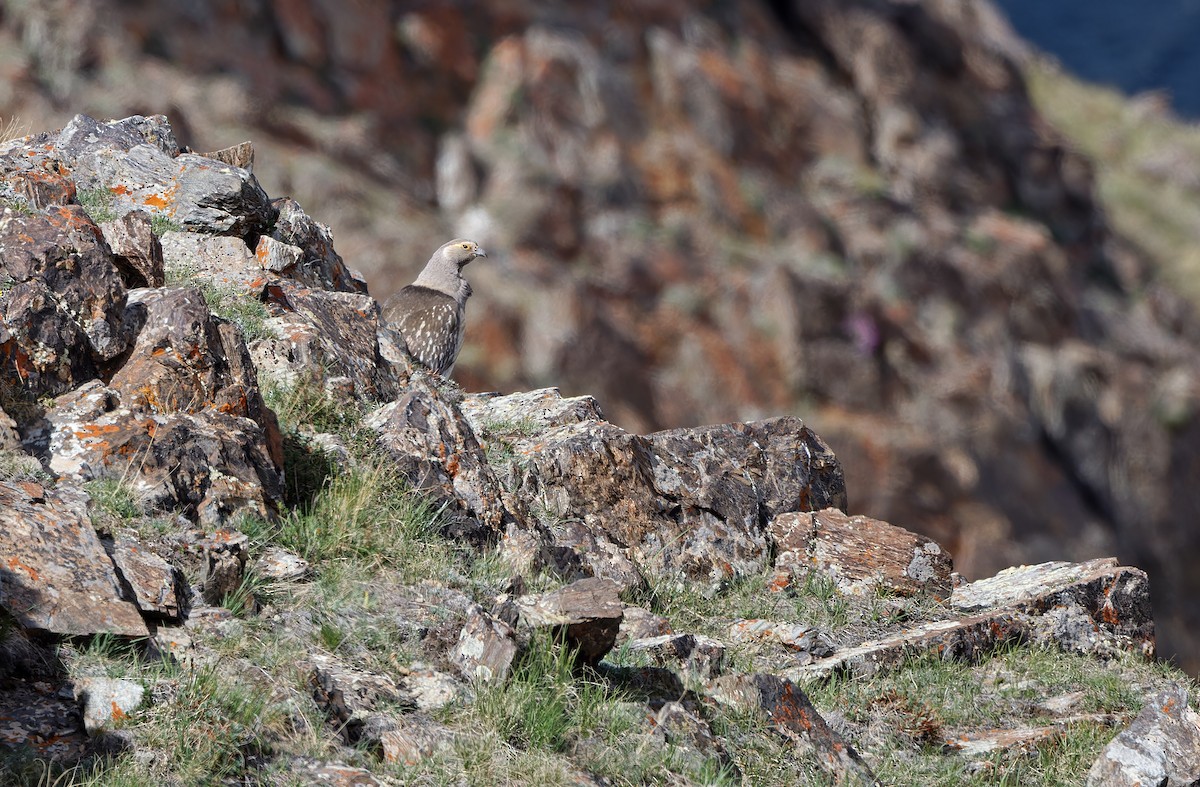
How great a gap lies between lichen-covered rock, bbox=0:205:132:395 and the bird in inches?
122

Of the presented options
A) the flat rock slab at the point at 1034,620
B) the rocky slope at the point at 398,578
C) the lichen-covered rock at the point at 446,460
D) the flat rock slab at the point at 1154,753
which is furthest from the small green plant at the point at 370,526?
the flat rock slab at the point at 1154,753

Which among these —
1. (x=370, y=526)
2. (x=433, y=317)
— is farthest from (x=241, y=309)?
(x=433, y=317)

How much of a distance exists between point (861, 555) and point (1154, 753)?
2.51 m

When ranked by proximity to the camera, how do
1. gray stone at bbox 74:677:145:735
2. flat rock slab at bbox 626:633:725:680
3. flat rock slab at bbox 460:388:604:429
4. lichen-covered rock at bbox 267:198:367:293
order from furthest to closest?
lichen-covered rock at bbox 267:198:367:293
flat rock slab at bbox 460:388:604:429
flat rock slab at bbox 626:633:725:680
gray stone at bbox 74:677:145:735

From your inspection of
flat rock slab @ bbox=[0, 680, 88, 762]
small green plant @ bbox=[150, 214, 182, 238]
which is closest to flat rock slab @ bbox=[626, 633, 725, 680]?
flat rock slab @ bbox=[0, 680, 88, 762]

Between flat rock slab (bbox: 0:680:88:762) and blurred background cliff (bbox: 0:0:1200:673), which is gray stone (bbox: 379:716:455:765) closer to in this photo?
flat rock slab (bbox: 0:680:88:762)

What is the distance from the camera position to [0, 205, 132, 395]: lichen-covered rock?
6223 millimetres

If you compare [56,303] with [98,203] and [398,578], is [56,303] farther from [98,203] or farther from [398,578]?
[98,203]

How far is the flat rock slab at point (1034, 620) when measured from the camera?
723 cm

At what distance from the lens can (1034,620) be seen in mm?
8148

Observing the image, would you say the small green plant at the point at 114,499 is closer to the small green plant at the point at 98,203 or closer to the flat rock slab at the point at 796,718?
the flat rock slab at the point at 796,718

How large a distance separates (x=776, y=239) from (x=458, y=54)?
8909 millimetres

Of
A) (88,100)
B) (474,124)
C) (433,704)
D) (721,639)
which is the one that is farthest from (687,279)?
(433,704)

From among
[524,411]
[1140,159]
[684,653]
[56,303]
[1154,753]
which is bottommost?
[524,411]
